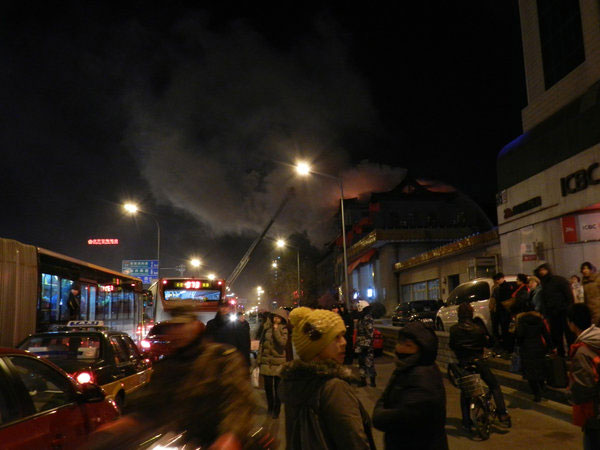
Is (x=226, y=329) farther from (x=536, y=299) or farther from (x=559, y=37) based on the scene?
(x=559, y=37)

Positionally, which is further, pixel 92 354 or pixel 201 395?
pixel 92 354

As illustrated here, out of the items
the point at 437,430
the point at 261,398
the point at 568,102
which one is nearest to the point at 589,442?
the point at 437,430

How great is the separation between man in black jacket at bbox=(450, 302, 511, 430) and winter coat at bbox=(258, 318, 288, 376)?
8.55ft

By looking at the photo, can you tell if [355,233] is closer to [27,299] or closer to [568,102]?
[568,102]

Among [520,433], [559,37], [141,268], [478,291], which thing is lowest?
[520,433]

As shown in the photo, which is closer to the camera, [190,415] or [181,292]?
[190,415]

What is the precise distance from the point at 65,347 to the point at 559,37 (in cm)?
1811

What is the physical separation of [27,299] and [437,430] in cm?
1010

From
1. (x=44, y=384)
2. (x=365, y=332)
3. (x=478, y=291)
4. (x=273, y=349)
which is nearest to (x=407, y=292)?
(x=478, y=291)

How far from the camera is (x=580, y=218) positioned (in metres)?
16.0

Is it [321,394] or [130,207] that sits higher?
[130,207]

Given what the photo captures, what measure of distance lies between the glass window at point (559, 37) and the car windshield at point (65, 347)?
53.9ft

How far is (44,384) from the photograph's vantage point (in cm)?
432

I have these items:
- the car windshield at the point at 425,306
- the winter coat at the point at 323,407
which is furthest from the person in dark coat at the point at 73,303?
the car windshield at the point at 425,306
